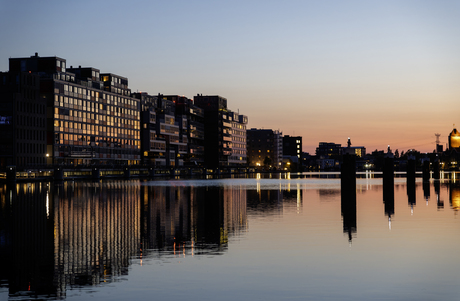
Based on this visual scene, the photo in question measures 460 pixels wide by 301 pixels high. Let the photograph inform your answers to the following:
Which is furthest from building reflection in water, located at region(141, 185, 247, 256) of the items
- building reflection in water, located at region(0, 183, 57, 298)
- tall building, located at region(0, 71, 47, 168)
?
tall building, located at region(0, 71, 47, 168)

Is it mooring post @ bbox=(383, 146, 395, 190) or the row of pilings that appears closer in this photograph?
the row of pilings

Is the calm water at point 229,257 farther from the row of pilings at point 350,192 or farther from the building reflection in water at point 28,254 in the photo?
the row of pilings at point 350,192

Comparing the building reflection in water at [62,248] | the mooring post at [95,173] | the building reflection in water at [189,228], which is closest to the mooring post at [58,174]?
the mooring post at [95,173]

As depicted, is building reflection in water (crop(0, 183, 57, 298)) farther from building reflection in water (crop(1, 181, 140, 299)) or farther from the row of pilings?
the row of pilings

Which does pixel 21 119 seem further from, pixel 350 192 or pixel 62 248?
pixel 62 248

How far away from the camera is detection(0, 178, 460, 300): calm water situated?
22.4 m

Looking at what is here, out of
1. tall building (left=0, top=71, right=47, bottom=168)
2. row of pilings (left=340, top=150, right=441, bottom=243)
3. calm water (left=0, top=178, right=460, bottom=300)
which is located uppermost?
tall building (left=0, top=71, right=47, bottom=168)

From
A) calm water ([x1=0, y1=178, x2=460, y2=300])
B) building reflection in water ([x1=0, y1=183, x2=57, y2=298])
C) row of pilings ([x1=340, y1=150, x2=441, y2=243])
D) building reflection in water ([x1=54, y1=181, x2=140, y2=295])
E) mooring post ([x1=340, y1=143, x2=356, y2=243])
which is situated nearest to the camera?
calm water ([x1=0, y1=178, x2=460, y2=300])

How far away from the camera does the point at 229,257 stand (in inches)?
1186

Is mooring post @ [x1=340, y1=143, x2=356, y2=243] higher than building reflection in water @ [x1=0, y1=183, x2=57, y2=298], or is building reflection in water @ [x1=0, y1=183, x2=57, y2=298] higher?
mooring post @ [x1=340, y1=143, x2=356, y2=243]

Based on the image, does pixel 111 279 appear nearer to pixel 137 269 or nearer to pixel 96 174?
pixel 137 269

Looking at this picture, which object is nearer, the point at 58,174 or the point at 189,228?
the point at 189,228

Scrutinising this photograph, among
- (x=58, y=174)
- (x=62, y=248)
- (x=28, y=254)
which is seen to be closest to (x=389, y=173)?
(x=62, y=248)

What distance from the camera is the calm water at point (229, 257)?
22391 mm
